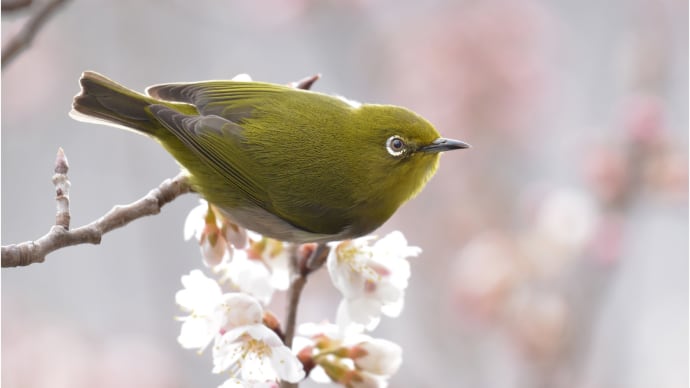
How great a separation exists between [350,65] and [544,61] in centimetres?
127

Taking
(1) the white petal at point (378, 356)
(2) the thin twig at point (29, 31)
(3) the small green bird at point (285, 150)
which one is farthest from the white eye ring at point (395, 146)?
(2) the thin twig at point (29, 31)

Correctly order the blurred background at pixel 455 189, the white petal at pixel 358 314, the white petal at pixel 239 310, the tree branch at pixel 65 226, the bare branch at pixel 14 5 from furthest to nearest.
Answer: the blurred background at pixel 455 189
the white petal at pixel 358 314
the white petal at pixel 239 310
the bare branch at pixel 14 5
the tree branch at pixel 65 226

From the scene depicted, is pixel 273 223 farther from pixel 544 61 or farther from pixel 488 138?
pixel 544 61

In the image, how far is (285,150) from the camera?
204 centimetres

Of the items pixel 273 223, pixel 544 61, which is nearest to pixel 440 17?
pixel 544 61

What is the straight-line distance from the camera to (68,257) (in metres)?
7.11

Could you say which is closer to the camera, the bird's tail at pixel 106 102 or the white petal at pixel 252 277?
the white petal at pixel 252 277

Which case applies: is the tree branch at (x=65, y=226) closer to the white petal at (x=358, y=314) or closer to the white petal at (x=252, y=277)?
the white petal at (x=252, y=277)

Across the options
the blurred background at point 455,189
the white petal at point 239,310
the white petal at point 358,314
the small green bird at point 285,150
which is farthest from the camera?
the blurred background at point 455,189

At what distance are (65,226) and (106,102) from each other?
69 cm

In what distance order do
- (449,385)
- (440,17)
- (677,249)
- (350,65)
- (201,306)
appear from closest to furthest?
Answer: 1. (201,306)
2. (449,385)
3. (350,65)
4. (440,17)
5. (677,249)

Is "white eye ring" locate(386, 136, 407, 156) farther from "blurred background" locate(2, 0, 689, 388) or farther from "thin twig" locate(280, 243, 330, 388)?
"blurred background" locate(2, 0, 689, 388)

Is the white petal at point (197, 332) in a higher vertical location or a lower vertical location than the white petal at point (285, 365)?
higher

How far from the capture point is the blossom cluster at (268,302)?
66.2 inches
